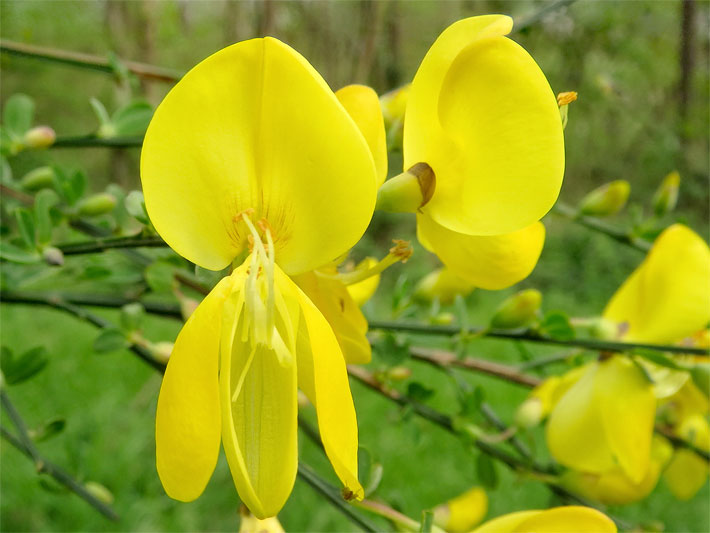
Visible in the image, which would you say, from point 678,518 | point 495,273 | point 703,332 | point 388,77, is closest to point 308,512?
point 678,518

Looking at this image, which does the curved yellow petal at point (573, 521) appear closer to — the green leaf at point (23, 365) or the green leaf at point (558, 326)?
the green leaf at point (558, 326)

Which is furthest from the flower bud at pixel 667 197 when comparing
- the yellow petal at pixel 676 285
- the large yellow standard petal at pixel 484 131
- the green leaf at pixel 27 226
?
the green leaf at pixel 27 226

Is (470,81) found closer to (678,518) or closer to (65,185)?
(65,185)

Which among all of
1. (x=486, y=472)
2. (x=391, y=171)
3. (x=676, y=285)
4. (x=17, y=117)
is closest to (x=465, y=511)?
(x=486, y=472)

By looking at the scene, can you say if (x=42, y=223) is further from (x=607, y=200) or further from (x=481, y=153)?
(x=607, y=200)

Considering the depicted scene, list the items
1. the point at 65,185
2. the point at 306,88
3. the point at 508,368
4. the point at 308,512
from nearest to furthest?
the point at 306,88 < the point at 65,185 < the point at 508,368 < the point at 308,512

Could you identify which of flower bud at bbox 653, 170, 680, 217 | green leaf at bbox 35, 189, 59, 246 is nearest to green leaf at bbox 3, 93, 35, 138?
green leaf at bbox 35, 189, 59, 246
